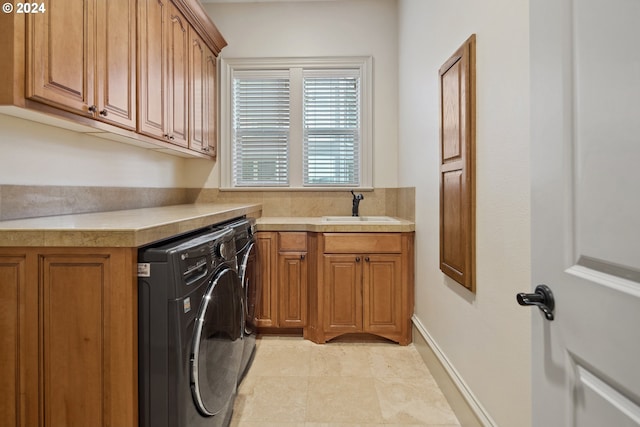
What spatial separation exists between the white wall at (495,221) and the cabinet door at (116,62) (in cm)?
170

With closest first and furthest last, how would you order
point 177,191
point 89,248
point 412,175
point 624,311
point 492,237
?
1. point 624,311
2. point 89,248
3. point 492,237
4. point 412,175
5. point 177,191

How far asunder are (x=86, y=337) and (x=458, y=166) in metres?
1.65

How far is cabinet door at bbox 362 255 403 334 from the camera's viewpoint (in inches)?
102

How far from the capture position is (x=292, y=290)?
8.83 feet

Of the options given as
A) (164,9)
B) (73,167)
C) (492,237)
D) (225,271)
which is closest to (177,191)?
(73,167)

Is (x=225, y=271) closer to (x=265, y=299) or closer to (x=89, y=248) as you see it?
(x=89, y=248)

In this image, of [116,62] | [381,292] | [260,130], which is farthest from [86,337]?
[260,130]

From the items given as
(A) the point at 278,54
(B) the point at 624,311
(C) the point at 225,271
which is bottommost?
(C) the point at 225,271

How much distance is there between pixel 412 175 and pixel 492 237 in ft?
4.34

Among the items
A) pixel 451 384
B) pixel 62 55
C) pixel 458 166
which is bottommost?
pixel 451 384

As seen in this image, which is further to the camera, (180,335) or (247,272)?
(247,272)

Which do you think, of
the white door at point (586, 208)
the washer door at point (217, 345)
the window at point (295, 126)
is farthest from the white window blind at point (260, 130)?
the white door at point (586, 208)

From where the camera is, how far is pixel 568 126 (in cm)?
66

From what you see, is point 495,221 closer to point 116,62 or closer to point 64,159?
point 116,62
